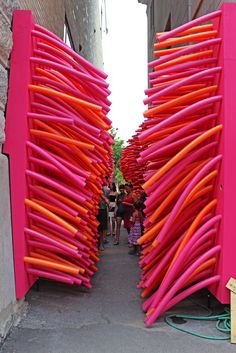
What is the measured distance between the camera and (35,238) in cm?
507

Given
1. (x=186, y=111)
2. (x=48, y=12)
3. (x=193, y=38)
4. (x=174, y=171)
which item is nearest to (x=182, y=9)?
(x=48, y=12)

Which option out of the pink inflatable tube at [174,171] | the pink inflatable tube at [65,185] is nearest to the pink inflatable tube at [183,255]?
the pink inflatable tube at [174,171]

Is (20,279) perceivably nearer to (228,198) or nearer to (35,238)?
(35,238)

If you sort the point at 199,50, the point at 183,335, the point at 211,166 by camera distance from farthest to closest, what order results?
the point at 199,50 → the point at 211,166 → the point at 183,335

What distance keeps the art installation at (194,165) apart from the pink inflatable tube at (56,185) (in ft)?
2.75

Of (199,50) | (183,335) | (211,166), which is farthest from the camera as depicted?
(199,50)

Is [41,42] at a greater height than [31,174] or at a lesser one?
greater

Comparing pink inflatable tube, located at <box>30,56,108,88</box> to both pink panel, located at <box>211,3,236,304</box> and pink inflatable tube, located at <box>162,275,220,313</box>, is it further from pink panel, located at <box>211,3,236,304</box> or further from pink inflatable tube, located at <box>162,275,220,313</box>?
pink inflatable tube, located at <box>162,275,220,313</box>

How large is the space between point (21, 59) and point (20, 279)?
241 cm

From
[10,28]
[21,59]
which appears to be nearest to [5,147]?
[21,59]

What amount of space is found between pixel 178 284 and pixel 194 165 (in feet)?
4.42

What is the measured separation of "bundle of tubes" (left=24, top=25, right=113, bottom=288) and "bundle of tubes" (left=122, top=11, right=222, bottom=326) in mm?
798

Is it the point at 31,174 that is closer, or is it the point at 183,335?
the point at 183,335

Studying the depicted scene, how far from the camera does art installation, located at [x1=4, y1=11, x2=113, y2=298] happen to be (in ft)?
15.9
